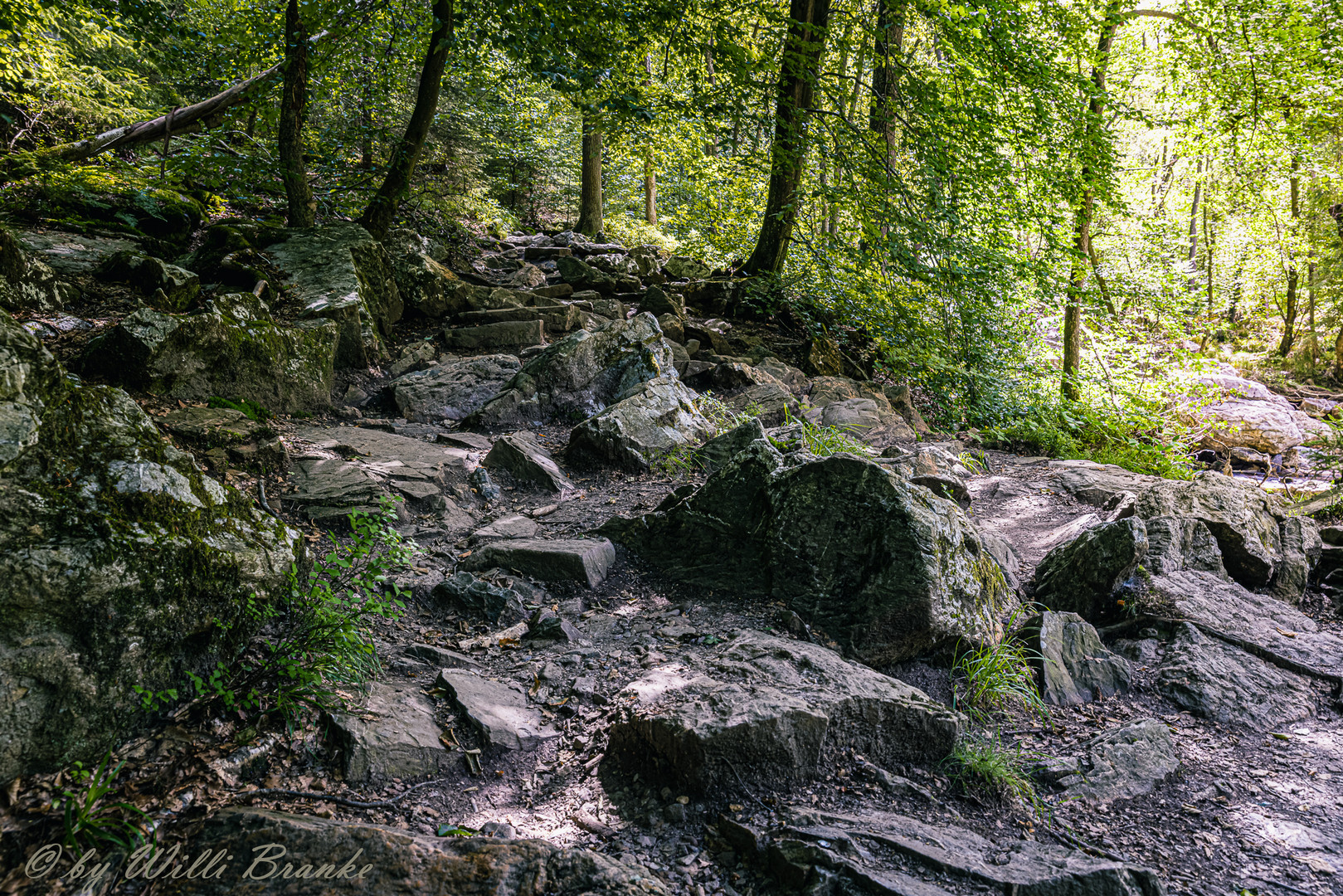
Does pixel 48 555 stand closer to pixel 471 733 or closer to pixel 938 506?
pixel 471 733

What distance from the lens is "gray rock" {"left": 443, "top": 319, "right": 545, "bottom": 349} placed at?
888cm

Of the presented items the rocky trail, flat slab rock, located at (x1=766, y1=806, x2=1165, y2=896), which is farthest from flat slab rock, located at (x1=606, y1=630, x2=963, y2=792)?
flat slab rock, located at (x1=766, y1=806, x2=1165, y2=896)

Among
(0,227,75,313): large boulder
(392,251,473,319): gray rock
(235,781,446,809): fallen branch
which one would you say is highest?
(392,251,473,319): gray rock

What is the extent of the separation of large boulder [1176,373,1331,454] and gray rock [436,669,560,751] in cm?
1412

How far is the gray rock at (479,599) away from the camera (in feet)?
12.3

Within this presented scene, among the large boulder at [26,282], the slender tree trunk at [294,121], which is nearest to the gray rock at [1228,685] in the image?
the large boulder at [26,282]

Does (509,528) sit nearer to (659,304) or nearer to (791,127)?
(659,304)

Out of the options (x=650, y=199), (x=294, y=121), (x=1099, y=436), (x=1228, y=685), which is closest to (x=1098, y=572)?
(x=1228, y=685)

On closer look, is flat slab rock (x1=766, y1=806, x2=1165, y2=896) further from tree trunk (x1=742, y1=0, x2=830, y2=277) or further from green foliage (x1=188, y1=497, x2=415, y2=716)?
tree trunk (x1=742, y1=0, x2=830, y2=277)

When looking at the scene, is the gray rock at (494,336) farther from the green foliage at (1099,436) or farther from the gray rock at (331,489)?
the green foliage at (1099,436)

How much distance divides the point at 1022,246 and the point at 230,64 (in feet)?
36.2

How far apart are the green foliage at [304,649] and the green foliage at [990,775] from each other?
2.47 metres

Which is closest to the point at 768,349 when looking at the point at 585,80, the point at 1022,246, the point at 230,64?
the point at 1022,246

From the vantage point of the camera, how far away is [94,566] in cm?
228
